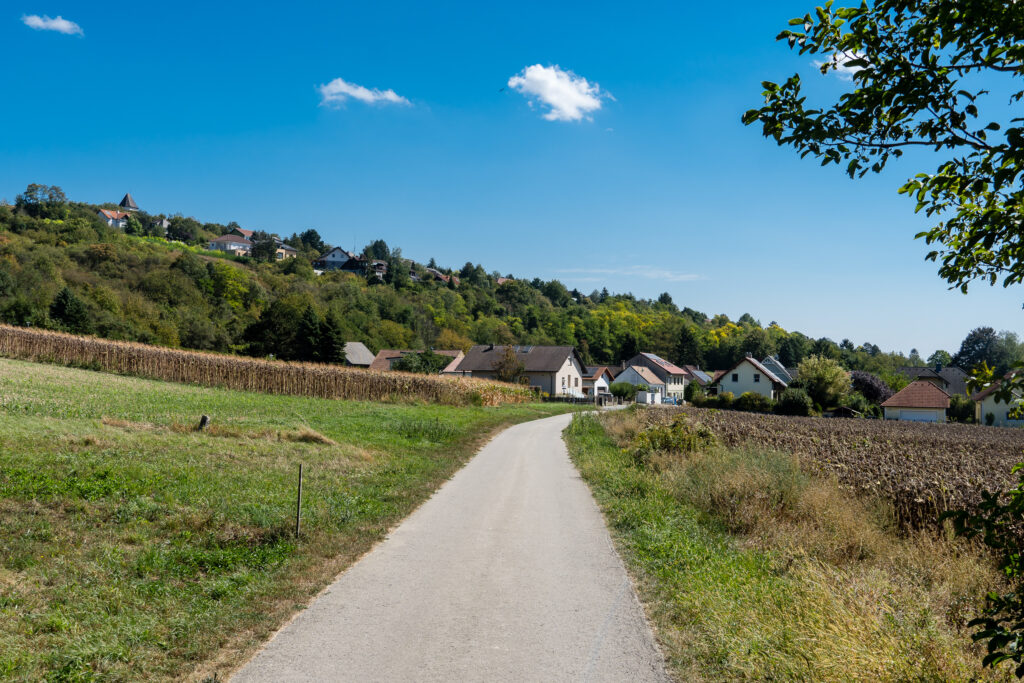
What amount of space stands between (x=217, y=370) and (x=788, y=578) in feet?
133

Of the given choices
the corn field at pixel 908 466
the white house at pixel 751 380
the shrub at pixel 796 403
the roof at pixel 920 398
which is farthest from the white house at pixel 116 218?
the corn field at pixel 908 466

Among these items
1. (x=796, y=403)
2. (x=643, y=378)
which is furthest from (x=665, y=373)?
(x=796, y=403)

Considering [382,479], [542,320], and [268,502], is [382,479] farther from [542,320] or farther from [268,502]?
[542,320]

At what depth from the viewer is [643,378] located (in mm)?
86562

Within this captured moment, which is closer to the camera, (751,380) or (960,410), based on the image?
(960,410)

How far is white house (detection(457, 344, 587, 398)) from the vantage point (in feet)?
247

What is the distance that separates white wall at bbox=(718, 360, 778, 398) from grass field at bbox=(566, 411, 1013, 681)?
64050 millimetres

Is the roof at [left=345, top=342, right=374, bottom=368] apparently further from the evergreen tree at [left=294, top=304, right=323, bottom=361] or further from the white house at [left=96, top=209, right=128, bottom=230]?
the white house at [left=96, top=209, right=128, bottom=230]

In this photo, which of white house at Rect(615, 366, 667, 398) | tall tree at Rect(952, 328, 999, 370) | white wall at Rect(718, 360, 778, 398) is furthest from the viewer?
tall tree at Rect(952, 328, 999, 370)

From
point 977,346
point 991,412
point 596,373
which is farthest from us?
point 977,346

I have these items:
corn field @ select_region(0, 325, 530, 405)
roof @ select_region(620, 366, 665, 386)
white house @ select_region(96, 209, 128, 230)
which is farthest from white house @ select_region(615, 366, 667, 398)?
white house @ select_region(96, 209, 128, 230)

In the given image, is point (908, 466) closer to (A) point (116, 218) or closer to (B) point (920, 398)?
(B) point (920, 398)

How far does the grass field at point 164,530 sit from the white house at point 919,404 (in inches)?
1997

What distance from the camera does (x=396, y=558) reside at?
8.91 metres
